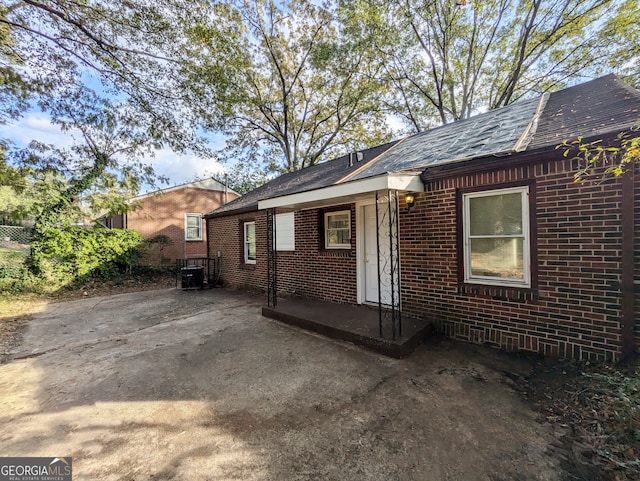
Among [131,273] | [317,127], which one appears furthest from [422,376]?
[317,127]

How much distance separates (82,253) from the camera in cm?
1013

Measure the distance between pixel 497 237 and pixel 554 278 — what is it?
0.84m

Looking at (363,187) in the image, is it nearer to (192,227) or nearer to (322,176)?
(322,176)

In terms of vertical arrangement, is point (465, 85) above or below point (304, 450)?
above

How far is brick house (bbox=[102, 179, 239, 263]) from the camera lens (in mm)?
14570

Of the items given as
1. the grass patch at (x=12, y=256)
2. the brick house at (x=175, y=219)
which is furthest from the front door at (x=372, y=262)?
the brick house at (x=175, y=219)

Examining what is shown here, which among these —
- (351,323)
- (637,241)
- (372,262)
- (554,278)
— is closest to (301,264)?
(372,262)

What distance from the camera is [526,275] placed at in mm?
3777

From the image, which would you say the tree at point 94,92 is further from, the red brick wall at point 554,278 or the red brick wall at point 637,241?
the red brick wall at point 637,241

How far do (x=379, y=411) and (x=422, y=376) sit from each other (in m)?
0.92

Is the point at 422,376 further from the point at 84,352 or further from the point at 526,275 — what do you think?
the point at 84,352

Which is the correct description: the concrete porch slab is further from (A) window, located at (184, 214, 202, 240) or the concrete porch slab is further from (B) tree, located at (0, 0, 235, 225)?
(A) window, located at (184, 214, 202, 240)

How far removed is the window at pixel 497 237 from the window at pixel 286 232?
4360 mm

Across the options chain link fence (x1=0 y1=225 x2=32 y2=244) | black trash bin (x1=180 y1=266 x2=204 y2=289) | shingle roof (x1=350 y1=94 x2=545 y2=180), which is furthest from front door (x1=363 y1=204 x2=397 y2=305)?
chain link fence (x1=0 y1=225 x2=32 y2=244)
